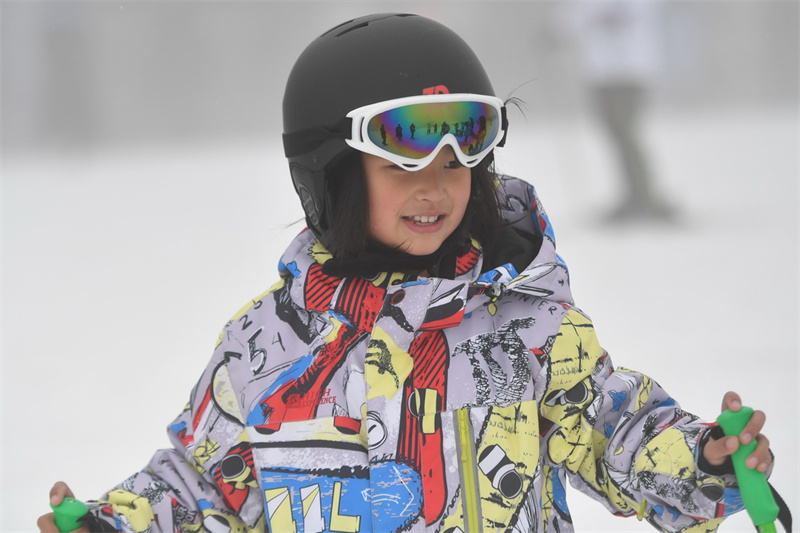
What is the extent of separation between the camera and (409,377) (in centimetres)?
112

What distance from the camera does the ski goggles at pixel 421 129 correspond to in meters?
1.13

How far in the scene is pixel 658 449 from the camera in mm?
1050

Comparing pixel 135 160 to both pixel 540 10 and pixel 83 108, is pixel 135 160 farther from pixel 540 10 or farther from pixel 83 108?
pixel 540 10

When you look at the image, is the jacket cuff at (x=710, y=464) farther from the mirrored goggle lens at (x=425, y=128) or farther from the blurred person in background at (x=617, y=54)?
the blurred person in background at (x=617, y=54)

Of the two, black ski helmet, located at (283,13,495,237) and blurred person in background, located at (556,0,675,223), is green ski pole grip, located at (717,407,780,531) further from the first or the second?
blurred person in background, located at (556,0,675,223)

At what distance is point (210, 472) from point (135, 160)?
8.79 feet

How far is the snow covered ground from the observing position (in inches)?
81.2

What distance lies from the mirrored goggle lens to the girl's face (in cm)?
4

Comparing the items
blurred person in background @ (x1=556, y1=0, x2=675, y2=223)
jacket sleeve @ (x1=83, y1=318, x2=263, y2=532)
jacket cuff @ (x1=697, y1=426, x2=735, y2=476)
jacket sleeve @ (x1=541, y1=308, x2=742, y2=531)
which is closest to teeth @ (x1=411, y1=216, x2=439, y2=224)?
jacket sleeve @ (x1=541, y1=308, x2=742, y2=531)

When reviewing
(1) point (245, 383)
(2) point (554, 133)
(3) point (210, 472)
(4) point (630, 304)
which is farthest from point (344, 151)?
(2) point (554, 133)

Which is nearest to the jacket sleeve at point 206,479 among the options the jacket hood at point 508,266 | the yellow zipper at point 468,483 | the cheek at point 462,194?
the jacket hood at point 508,266

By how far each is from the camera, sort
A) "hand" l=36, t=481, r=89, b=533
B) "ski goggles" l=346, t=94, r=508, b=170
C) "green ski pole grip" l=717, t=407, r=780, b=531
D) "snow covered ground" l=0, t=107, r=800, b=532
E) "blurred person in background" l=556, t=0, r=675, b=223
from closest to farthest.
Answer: "green ski pole grip" l=717, t=407, r=780, b=531, "hand" l=36, t=481, r=89, b=533, "ski goggles" l=346, t=94, r=508, b=170, "snow covered ground" l=0, t=107, r=800, b=532, "blurred person in background" l=556, t=0, r=675, b=223

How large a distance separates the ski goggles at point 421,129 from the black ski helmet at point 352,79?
4 centimetres

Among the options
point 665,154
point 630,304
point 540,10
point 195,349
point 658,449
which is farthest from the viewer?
point 540,10
